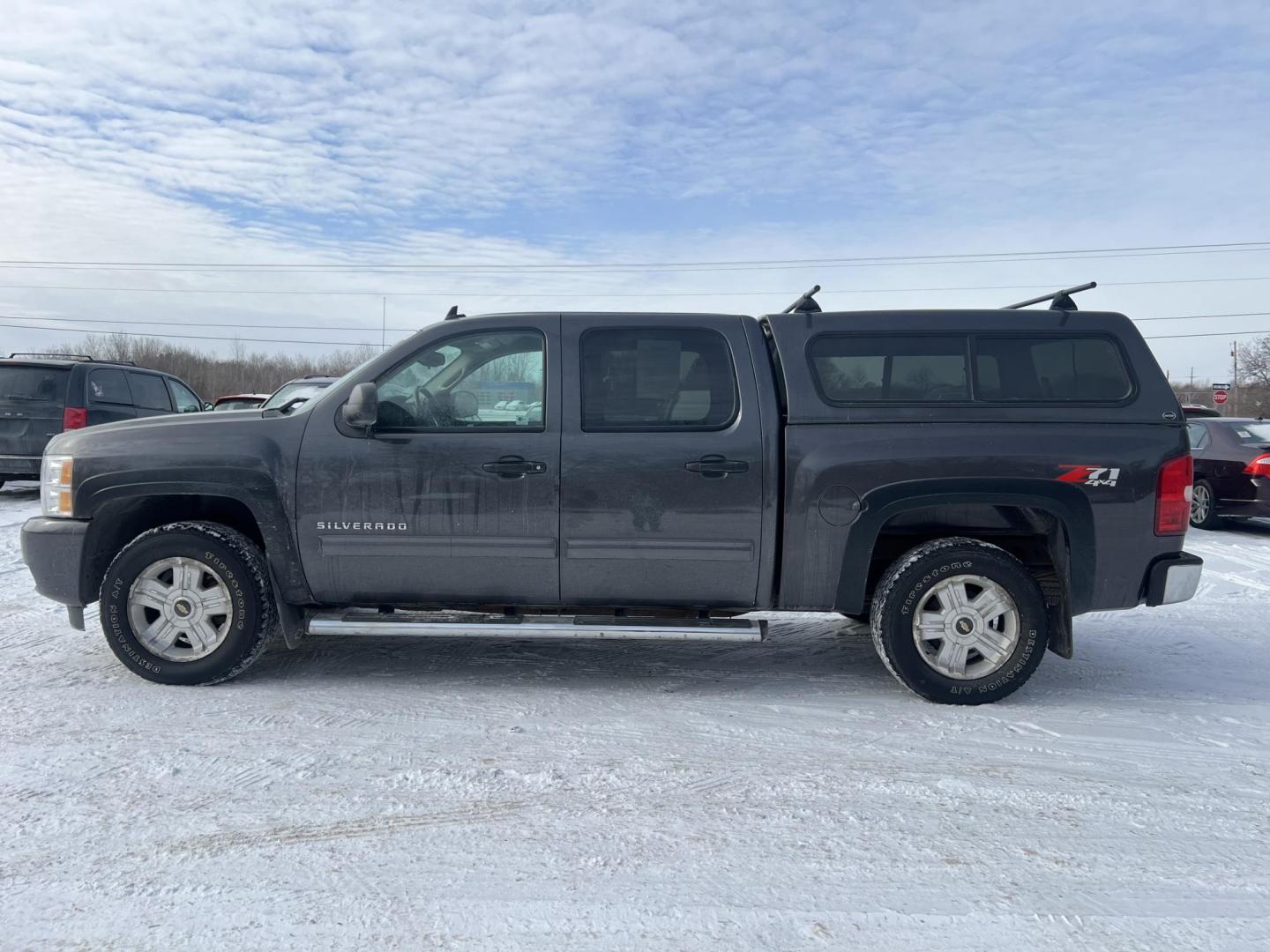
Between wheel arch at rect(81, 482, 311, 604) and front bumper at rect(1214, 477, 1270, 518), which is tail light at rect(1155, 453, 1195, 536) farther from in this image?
front bumper at rect(1214, 477, 1270, 518)

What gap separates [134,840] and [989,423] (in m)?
3.86

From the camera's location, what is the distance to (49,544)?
464cm

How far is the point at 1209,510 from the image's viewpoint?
1130 cm

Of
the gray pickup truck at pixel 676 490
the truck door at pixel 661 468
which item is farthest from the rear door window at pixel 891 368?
the truck door at pixel 661 468

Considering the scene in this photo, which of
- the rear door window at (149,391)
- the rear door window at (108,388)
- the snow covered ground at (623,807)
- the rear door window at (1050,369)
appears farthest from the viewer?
the rear door window at (149,391)

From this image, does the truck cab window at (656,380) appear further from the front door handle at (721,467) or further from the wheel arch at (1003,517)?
the wheel arch at (1003,517)

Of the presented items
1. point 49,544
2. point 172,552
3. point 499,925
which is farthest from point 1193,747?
point 49,544

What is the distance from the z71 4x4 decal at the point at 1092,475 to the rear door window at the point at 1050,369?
0.34m

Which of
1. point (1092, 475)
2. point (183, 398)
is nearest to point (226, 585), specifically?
point (1092, 475)

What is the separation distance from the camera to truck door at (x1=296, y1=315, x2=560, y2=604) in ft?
14.8

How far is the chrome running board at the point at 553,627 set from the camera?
4418mm

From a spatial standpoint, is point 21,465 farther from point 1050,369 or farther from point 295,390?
point 1050,369

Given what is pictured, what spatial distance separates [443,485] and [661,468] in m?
1.05

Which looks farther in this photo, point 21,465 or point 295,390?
point 295,390
